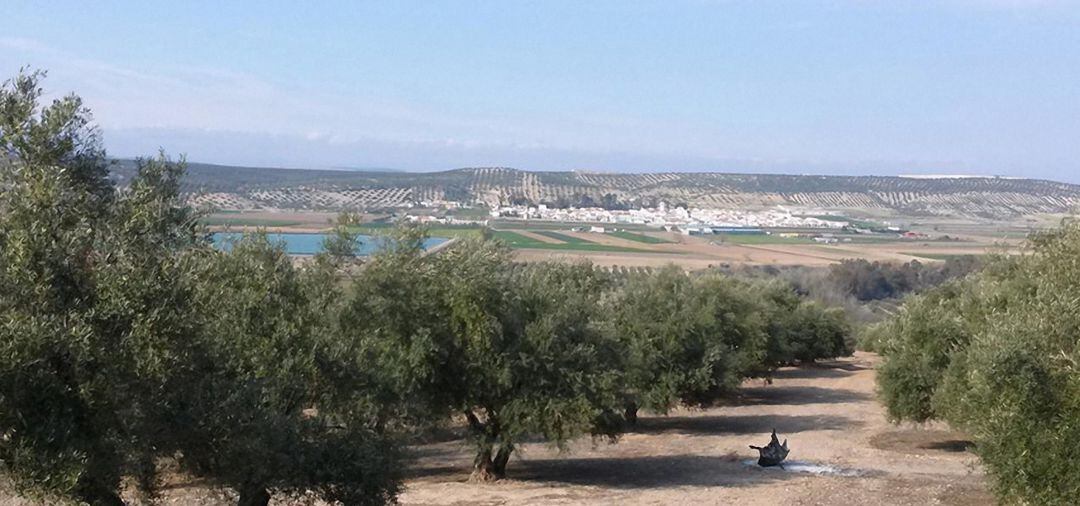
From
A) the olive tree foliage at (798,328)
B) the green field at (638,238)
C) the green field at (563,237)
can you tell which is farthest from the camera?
the green field at (638,238)

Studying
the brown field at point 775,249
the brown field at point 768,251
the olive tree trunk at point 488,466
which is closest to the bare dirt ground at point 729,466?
the olive tree trunk at point 488,466

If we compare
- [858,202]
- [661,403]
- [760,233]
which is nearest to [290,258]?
[661,403]

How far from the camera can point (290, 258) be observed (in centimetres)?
1955

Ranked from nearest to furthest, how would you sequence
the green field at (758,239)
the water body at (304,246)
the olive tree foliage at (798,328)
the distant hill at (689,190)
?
the water body at (304,246) → the olive tree foliage at (798,328) → the green field at (758,239) → the distant hill at (689,190)

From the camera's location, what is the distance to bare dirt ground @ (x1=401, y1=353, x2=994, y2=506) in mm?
22797

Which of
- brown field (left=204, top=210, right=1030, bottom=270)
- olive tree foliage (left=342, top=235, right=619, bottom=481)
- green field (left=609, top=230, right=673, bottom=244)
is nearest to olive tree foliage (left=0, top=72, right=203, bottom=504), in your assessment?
olive tree foliage (left=342, top=235, right=619, bottom=481)

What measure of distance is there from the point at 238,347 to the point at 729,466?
1586cm

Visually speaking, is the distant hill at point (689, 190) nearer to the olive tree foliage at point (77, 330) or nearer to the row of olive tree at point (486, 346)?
the row of olive tree at point (486, 346)

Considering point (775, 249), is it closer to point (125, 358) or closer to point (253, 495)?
point (253, 495)

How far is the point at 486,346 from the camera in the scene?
927 inches

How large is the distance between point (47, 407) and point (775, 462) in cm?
1987

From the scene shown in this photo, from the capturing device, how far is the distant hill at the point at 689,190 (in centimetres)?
12556

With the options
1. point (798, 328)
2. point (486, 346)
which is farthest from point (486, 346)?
point (798, 328)

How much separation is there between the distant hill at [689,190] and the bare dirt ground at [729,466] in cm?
7556
